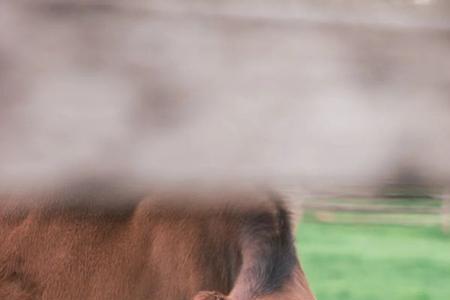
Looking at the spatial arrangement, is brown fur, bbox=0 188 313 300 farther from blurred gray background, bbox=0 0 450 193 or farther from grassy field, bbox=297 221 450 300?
grassy field, bbox=297 221 450 300

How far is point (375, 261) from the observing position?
27.5ft

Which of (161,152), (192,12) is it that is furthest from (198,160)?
(192,12)

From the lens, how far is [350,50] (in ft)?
2.46

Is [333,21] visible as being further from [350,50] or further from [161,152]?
[161,152]

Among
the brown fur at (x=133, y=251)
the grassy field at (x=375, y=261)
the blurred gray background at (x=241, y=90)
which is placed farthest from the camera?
the grassy field at (x=375, y=261)

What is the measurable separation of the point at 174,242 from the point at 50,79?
162 cm

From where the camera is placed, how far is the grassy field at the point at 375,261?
7.11 metres

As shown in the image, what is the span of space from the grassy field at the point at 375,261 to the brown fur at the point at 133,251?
176 inches

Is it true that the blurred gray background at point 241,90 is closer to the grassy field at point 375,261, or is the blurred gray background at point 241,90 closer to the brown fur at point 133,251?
the brown fur at point 133,251

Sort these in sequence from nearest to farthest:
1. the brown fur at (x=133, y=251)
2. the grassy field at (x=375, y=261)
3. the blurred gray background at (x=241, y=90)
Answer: the blurred gray background at (x=241, y=90) < the brown fur at (x=133, y=251) < the grassy field at (x=375, y=261)

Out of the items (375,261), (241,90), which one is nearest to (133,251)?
(241,90)

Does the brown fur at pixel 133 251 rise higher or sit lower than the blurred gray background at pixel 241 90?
lower

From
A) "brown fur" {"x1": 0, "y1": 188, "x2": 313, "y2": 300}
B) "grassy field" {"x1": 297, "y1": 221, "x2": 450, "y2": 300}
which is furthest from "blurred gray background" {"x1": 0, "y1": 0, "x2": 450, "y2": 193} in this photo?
"grassy field" {"x1": 297, "y1": 221, "x2": 450, "y2": 300}

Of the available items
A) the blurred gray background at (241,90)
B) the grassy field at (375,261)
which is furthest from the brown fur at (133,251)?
the grassy field at (375,261)
